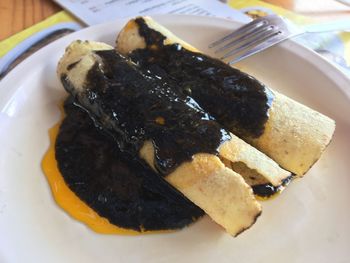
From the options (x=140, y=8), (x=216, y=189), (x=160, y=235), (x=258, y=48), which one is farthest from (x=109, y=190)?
(x=140, y=8)

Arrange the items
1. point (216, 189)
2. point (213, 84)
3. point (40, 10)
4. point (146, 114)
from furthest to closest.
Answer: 1. point (40, 10)
2. point (213, 84)
3. point (146, 114)
4. point (216, 189)

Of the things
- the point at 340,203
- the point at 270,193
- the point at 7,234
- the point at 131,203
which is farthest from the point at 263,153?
the point at 7,234

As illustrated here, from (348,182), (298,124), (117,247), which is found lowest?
(117,247)

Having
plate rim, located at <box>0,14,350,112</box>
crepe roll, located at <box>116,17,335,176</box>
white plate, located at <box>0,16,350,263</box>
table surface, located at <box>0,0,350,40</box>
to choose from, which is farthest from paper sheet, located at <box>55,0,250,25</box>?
crepe roll, located at <box>116,17,335,176</box>

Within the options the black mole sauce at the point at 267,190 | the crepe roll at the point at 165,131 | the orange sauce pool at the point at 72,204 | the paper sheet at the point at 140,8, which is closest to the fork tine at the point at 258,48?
the paper sheet at the point at 140,8

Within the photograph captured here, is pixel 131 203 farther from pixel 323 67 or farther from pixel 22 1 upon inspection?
pixel 22 1

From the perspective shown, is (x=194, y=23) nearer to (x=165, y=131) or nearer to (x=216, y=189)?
(x=165, y=131)

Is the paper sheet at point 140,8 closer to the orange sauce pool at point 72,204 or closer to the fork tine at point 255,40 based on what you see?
the fork tine at point 255,40
